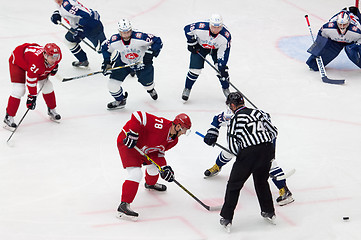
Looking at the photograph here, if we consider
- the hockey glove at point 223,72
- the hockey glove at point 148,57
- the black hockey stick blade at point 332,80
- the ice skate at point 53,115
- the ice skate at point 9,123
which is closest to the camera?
the ice skate at point 9,123

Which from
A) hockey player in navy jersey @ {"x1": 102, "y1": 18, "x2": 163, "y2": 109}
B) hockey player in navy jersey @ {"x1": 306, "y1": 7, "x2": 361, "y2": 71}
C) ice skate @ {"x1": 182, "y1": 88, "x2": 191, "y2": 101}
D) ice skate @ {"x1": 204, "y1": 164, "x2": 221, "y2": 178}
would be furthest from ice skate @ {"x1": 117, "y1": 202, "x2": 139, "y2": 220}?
hockey player in navy jersey @ {"x1": 306, "y1": 7, "x2": 361, "y2": 71}

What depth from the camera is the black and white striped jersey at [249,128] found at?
4.39 metres

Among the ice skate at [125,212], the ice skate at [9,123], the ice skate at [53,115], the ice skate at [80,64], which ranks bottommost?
the ice skate at [80,64]

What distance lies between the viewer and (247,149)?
14.5 feet

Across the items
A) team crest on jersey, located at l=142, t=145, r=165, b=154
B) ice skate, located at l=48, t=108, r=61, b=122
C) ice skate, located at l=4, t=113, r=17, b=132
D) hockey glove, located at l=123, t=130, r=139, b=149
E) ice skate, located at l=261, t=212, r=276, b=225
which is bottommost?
ice skate, located at l=48, t=108, r=61, b=122

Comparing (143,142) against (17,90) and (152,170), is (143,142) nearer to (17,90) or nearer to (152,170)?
(152,170)

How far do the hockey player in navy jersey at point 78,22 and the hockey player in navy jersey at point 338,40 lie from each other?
2.52 metres

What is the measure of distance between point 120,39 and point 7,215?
2267mm

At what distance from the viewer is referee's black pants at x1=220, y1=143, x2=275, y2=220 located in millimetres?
4418

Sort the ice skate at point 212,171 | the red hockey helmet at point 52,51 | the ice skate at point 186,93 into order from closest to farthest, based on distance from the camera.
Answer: the ice skate at point 212,171 → the red hockey helmet at point 52,51 → the ice skate at point 186,93

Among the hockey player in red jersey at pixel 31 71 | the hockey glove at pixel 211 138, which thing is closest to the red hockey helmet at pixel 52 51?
the hockey player in red jersey at pixel 31 71

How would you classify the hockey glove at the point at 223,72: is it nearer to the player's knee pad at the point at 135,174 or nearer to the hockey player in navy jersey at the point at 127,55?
the hockey player in navy jersey at the point at 127,55

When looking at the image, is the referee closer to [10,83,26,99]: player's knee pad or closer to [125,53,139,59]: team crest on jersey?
[125,53,139,59]: team crest on jersey

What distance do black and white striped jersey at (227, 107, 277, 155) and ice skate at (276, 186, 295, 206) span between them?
0.63 meters
